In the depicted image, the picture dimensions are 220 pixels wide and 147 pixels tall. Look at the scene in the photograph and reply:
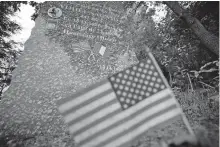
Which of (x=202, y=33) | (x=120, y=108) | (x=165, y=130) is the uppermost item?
(x=202, y=33)

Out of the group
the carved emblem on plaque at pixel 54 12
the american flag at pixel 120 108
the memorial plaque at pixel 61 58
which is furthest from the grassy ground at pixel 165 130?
the carved emblem on plaque at pixel 54 12

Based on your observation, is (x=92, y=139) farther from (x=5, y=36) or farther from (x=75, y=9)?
(x=5, y=36)

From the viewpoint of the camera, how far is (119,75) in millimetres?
3256

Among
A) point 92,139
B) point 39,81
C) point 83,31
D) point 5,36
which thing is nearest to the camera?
point 92,139

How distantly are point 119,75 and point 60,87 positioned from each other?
266 inches

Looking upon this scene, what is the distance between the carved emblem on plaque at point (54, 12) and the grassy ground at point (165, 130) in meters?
5.84

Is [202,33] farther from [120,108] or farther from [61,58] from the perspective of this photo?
[61,58]

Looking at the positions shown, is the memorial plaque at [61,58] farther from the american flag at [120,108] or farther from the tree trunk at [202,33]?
the american flag at [120,108]

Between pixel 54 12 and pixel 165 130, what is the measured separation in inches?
357

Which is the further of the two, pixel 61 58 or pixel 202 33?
pixel 61 58

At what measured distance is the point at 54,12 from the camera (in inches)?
424

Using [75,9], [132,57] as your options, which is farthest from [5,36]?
[132,57]

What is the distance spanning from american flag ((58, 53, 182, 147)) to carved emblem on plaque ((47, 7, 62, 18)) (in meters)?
8.89

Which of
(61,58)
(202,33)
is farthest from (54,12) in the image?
(202,33)
